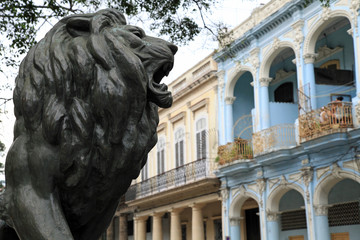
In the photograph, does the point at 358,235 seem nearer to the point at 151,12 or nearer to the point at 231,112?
the point at 231,112

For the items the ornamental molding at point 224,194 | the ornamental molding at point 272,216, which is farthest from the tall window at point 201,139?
the ornamental molding at point 272,216

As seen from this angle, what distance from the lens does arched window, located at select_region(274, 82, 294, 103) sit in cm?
1463

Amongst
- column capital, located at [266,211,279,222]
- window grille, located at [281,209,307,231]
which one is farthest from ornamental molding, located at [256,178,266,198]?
window grille, located at [281,209,307,231]

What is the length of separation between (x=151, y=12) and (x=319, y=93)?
6.88m

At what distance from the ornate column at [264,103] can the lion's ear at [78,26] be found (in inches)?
486

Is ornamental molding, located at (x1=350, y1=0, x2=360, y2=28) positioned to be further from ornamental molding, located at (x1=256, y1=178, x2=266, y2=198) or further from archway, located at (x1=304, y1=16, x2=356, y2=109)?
ornamental molding, located at (x1=256, y1=178, x2=266, y2=198)

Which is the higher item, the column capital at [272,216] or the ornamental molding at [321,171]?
the ornamental molding at [321,171]

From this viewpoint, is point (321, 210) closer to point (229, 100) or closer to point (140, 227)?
point (229, 100)

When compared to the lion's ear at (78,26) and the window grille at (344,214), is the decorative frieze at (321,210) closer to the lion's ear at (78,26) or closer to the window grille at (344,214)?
the window grille at (344,214)

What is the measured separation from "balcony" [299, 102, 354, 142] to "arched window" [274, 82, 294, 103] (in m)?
3.02

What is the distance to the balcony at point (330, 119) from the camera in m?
11.0

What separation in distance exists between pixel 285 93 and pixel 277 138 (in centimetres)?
209

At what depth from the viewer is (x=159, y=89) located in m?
1.56

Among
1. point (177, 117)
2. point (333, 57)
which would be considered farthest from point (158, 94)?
point (177, 117)
